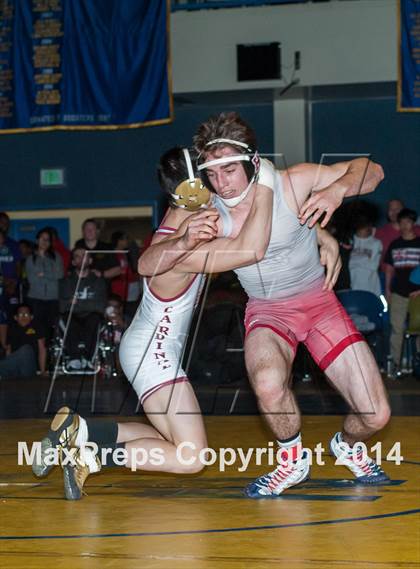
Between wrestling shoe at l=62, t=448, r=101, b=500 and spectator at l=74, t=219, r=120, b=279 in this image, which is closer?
wrestling shoe at l=62, t=448, r=101, b=500

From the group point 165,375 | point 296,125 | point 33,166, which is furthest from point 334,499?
point 33,166

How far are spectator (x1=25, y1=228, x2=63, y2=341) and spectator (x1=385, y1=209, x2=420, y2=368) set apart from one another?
3860 millimetres

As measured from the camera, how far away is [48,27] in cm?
1372

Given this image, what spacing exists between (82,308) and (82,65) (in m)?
3.06

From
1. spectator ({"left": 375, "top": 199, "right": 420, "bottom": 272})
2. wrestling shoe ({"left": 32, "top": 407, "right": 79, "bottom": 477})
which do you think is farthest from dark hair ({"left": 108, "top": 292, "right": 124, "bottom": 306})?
wrestling shoe ({"left": 32, "top": 407, "right": 79, "bottom": 477})

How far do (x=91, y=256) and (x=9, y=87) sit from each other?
8.37 feet

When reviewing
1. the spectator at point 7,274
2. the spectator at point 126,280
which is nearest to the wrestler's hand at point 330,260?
the spectator at point 126,280

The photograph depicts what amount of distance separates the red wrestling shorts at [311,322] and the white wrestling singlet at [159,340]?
336 millimetres

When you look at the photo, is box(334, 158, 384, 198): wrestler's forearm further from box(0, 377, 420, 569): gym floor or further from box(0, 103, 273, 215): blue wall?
box(0, 103, 273, 215): blue wall

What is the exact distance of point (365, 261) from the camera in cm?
1227

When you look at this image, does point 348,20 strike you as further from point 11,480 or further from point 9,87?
point 11,480

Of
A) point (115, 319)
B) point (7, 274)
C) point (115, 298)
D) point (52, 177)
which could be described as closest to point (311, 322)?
point (115, 319)

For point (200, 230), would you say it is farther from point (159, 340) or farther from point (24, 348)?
point (24, 348)

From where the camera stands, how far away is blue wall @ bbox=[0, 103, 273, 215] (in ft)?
55.1
